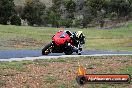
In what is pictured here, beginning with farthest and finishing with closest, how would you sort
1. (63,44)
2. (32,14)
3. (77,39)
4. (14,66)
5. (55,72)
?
(32,14) → (77,39) → (63,44) → (14,66) → (55,72)

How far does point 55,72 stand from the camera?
15.1 meters

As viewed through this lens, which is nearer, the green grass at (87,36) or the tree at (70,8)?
the green grass at (87,36)

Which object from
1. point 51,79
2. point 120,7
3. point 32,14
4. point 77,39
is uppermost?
point 120,7

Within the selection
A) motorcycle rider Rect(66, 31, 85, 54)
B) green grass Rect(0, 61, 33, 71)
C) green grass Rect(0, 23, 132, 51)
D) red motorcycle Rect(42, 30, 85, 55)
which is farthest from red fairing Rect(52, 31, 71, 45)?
green grass Rect(0, 23, 132, 51)

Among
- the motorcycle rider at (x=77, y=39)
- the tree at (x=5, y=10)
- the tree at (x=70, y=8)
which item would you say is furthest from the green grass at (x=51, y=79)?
the tree at (x=70, y=8)

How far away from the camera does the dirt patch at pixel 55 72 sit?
13.4 metres

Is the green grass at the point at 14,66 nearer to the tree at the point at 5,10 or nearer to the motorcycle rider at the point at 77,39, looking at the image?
the motorcycle rider at the point at 77,39

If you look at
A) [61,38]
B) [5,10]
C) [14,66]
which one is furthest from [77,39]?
[5,10]

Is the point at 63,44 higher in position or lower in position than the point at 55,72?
higher

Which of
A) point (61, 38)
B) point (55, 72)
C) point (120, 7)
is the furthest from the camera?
point (120, 7)

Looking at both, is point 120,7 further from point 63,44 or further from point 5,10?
point 63,44

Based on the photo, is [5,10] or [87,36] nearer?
[87,36]

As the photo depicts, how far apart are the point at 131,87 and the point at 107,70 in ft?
8.03

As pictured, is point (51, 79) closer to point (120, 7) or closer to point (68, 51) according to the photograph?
point (68, 51)
